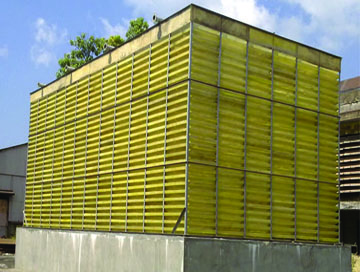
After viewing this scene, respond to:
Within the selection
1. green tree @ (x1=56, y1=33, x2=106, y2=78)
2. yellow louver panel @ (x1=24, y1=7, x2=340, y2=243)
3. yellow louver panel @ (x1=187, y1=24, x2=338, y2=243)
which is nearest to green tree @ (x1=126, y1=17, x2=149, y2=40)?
green tree @ (x1=56, y1=33, x2=106, y2=78)

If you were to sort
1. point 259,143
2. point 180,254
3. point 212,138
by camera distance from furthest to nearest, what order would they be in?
1. point 259,143
2. point 212,138
3. point 180,254

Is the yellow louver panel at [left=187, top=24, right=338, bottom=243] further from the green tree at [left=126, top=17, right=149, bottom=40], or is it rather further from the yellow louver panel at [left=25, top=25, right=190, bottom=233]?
the green tree at [left=126, top=17, right=149, bottom=40]

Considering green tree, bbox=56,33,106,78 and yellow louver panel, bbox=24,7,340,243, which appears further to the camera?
green tree, bbox=56,33,106,78

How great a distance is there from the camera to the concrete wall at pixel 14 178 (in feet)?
130

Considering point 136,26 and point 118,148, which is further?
point 136,26

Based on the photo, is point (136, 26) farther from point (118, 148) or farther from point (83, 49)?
point (118, 148)

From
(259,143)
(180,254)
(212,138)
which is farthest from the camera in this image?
(259,143)

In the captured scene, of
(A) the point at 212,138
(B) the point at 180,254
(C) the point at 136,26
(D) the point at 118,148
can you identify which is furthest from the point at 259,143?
(C) the point at 136,26

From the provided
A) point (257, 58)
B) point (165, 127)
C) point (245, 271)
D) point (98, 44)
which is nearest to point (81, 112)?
point (165, 127)

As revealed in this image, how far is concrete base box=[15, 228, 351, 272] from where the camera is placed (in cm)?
1283

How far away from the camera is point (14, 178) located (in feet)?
132

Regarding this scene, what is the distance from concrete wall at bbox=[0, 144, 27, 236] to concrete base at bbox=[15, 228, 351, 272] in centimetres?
2192

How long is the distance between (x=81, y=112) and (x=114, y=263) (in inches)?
243

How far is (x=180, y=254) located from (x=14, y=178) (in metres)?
30.3
